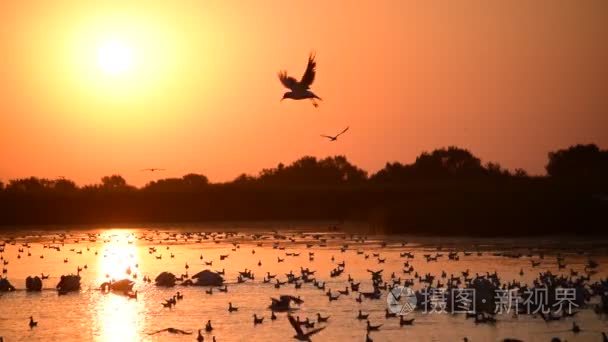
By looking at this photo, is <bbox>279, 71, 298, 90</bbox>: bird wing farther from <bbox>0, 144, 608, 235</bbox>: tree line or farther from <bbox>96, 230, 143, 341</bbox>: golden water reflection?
<bbox>0, 144, 608, 235</bbox>: tree line

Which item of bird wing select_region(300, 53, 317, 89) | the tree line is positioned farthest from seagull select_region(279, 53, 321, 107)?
the tree line

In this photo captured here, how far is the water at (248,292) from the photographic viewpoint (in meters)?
26.2

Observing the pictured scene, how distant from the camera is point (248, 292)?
1369 inches

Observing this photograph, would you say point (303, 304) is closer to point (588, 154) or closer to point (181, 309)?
point (181, 309)

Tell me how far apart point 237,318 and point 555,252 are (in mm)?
23080

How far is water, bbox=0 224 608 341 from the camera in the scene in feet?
85.8

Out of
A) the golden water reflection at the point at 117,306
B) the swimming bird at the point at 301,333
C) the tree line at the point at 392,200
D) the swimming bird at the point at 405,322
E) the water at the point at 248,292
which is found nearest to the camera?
the swimming bird at the point at 301,333

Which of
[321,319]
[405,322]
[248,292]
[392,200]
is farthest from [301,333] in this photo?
[392,200]

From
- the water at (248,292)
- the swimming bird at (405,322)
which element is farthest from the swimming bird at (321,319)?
the swimming bird at (405,322)

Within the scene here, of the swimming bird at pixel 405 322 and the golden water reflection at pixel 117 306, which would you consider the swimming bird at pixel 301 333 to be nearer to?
the swimming bird at pixel 405 322

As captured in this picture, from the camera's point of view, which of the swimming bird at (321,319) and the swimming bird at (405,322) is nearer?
the swimming bird at (405,322)

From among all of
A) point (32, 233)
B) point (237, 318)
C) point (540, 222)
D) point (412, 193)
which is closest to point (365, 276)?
point (237, 318)

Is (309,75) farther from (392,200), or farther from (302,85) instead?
(392,200)

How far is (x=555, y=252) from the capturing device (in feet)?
157
